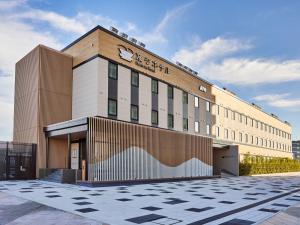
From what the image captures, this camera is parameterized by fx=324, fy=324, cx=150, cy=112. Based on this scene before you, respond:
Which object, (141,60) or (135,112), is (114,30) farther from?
(135,112)

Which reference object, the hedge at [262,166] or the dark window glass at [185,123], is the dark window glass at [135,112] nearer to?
the dark window glass at [185,123]

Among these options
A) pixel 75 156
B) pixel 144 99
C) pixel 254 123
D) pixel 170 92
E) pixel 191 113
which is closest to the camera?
pixel 75 156

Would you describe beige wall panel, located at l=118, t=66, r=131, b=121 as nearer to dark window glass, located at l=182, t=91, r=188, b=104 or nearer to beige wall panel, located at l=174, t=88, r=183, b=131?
beige wall panel, located at l=174, t=88, r=183, b=131

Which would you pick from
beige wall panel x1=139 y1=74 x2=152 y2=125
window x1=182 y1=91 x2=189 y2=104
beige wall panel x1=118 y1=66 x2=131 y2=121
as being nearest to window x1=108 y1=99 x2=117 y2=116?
beige wall panel x1=118 y1=66 x2=131 y2=121

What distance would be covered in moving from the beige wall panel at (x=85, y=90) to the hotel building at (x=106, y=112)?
68 mm

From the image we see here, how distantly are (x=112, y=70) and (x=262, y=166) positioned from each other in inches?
1019

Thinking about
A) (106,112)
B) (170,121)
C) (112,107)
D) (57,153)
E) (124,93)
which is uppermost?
(124,93)

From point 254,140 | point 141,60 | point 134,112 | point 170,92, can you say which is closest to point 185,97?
point 170,92

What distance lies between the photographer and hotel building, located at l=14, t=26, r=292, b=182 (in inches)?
756

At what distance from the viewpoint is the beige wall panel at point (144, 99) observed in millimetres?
25266

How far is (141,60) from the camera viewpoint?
25.4m

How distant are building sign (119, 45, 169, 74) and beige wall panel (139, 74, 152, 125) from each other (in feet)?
3.17

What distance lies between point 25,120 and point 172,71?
1318 cm

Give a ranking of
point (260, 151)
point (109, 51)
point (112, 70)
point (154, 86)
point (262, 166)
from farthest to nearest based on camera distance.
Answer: point (260, 151) → point (262, 166) → point (154, 86) → point (112, 70) → point (109, 51)
